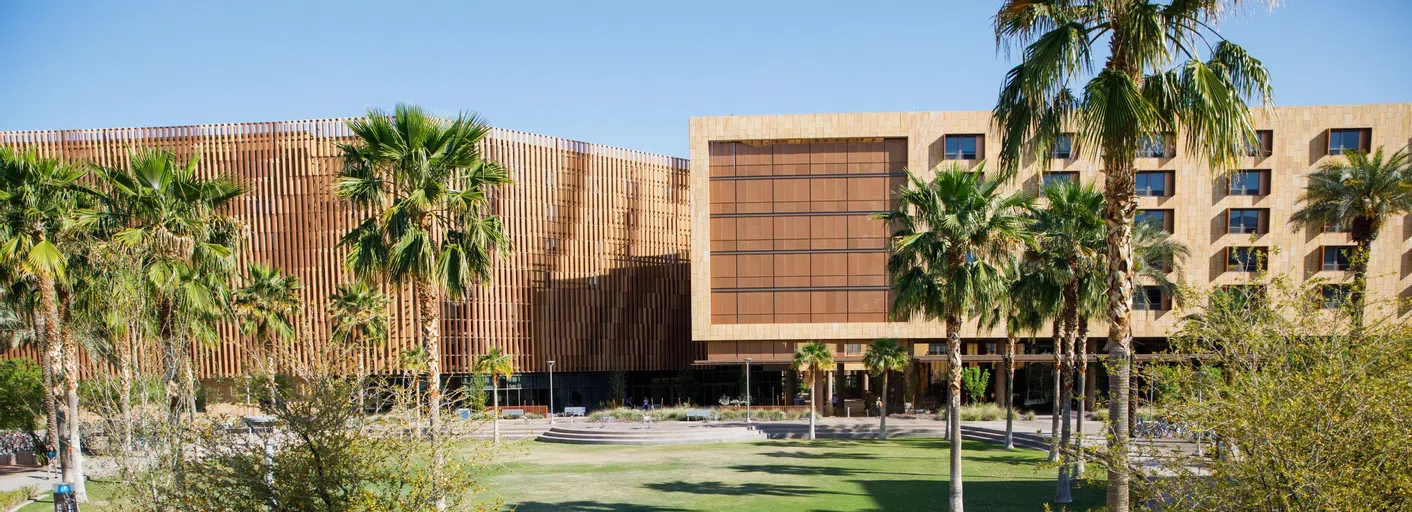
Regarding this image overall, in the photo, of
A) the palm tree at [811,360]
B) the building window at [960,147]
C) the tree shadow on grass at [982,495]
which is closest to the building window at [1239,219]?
the building window at [960,147]

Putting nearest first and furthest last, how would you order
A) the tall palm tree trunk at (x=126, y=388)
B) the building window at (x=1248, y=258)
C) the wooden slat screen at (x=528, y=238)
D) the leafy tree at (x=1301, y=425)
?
the leafy tree at (x=1301, y=425) → the building window at (x=1248, y=258) → the tall palm tree trunk at (x=126, y=388) → the wooden slat screen at (x=528, y=238)

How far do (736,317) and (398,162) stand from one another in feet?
148

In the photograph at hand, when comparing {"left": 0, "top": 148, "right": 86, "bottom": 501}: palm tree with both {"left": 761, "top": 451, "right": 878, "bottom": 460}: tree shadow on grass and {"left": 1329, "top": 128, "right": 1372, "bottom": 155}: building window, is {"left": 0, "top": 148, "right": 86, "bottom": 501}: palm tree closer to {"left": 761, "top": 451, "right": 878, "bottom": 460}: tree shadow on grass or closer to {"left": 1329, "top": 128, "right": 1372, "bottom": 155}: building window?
{"left": 761, "top": 451, "right": 878, "bottom": 460}: tree shadow on grass

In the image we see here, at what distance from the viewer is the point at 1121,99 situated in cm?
1170

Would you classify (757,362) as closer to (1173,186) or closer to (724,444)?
(724,444)

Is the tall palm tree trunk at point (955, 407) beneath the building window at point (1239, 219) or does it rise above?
beneath

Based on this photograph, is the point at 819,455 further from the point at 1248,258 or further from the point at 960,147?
the point at 960,147

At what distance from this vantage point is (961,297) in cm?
2175

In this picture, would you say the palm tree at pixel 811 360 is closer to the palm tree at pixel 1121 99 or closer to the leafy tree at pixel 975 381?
the leafy tree at pixel 975 381

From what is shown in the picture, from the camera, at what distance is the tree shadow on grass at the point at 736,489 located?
27.3 m

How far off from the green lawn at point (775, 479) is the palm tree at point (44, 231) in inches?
445

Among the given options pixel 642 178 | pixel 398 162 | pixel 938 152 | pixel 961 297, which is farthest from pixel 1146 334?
pixel 398 162

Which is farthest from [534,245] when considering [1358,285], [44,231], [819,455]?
[1358,285]

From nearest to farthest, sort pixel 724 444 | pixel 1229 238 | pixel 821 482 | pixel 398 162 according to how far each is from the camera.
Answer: pixel 398 162 → pixel 821 482 → pixel 724 444 → pixel 1229 238
